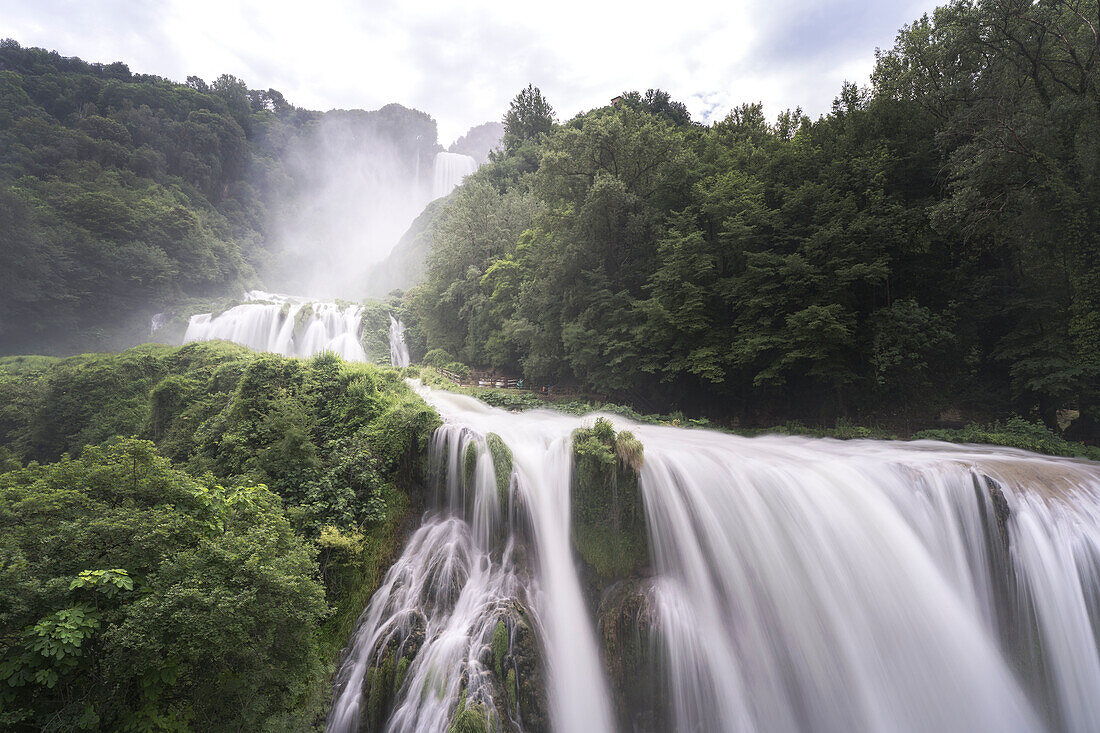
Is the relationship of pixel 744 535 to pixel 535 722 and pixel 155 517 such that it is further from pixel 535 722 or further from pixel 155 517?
pixel 155 517

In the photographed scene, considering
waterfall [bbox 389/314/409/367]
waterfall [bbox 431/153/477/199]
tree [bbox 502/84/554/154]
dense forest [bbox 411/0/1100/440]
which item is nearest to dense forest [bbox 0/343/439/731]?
dense forest [bbox 411/0/1100/440]

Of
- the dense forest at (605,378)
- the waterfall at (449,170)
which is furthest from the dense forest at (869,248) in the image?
the waterfall at (449,170)

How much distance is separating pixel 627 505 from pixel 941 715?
18.1ft

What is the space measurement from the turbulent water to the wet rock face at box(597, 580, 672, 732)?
82 mm

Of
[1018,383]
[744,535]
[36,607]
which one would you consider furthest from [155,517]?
[1018,383]

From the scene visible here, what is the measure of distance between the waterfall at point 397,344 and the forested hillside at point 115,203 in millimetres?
23877

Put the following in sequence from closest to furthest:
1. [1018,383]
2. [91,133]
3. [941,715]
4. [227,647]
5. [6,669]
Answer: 1. [6,669]
2. [227,647]
3. [941,715]
4. [1018,383]
5. [91,133]

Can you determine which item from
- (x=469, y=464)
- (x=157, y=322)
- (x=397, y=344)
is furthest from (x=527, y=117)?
(x=469, y=464)

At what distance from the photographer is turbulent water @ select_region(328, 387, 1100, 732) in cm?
655

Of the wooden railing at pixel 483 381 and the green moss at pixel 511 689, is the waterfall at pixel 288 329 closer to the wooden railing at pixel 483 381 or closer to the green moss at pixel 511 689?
the wooden railing at pixel 483 381

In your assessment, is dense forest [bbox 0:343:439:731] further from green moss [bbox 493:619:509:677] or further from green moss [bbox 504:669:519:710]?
green moss [bbox 504:669:519:710]

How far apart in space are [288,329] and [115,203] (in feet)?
80.2

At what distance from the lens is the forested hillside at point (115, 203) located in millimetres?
33281

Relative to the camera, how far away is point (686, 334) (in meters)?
15.9
